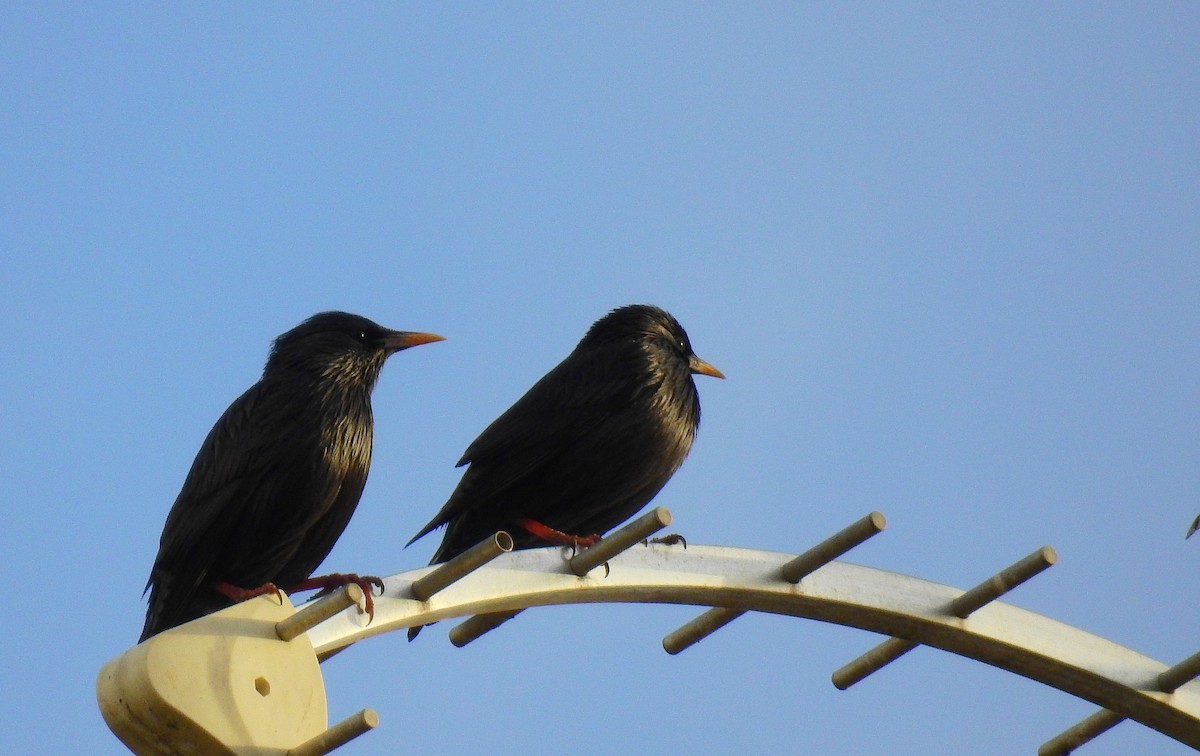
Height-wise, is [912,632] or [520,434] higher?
[520,434]

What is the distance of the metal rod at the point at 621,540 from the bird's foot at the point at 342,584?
521 millimetres

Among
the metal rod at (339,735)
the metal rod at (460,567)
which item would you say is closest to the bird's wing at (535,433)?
the metal rod at (460,567)

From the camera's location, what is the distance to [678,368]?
680cm

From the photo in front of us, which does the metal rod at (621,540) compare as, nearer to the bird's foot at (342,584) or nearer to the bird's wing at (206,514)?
the bird's foot at (342,584)

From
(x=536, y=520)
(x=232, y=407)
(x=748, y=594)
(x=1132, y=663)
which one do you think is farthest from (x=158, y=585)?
(x=1132, y=663)

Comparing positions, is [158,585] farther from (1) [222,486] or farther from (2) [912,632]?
(2) [912,632]

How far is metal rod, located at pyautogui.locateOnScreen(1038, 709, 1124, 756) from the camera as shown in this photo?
485cm

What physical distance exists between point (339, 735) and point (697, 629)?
201 cm

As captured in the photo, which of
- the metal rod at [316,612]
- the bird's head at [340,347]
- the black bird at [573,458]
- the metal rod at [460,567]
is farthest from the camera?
the black bird at [573,458]

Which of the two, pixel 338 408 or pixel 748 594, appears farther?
pixel 338 408

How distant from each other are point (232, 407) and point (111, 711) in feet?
9.38

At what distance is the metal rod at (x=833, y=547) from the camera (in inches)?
156

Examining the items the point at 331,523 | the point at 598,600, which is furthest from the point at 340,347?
the point at 598,600

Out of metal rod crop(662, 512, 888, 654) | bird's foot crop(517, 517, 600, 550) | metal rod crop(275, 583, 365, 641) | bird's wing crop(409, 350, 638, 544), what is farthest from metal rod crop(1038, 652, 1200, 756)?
metal rod crop(275, 583, 365, 641)
